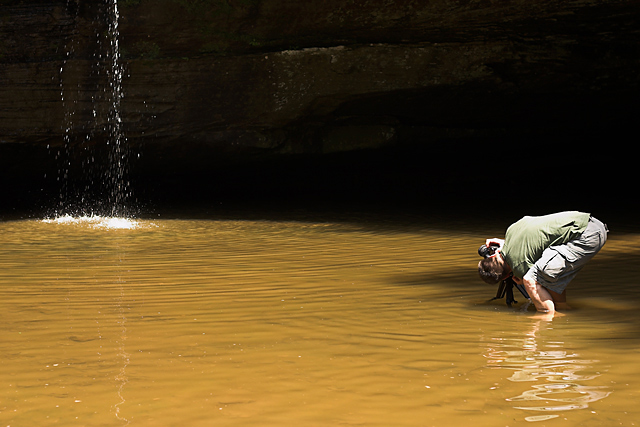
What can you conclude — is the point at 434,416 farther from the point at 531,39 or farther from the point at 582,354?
the point at 531,39

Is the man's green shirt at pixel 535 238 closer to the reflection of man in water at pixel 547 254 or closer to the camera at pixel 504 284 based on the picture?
the reflection of man in water at pixel 547 254

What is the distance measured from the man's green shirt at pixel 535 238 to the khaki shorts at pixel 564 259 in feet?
0.12

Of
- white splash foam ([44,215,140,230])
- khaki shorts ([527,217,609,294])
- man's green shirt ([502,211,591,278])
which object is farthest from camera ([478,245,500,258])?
white splash foam ([44,215,140,230])

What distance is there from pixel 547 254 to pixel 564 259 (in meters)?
0.11

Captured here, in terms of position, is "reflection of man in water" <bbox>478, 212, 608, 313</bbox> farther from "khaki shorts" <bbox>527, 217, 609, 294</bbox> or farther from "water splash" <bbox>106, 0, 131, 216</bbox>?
"water splash" <bbox>106, 0, 131, 216</bbox>

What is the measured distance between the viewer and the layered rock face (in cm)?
979

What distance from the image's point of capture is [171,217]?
10.7 meters

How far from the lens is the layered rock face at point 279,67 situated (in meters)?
9.79

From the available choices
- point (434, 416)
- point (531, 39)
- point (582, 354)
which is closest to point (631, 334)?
point (582, 354)

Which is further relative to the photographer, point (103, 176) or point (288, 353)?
point (103, 176)

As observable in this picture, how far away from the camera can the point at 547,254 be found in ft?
13.5

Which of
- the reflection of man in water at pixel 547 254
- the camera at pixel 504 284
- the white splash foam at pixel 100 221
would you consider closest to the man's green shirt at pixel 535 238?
the reflection of man in water at pixel 547 254

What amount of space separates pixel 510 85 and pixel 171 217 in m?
6.13

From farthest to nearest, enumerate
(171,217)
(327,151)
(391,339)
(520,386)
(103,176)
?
(103,176) < (327,151) < (171,217) < (391,339) < (520,386)
